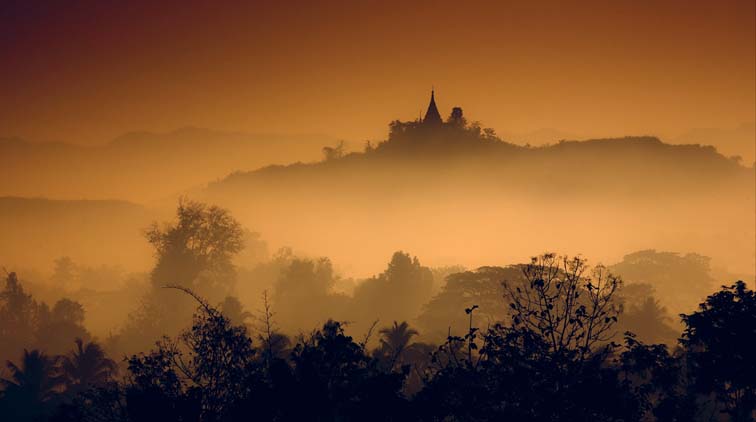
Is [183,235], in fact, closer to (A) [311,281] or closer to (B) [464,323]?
(A) [311,281]

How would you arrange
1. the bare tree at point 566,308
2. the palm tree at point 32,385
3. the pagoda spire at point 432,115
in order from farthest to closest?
the pagoda spire at point 432,115
the palm tree at point 32,385
the bare tree at point 566,308

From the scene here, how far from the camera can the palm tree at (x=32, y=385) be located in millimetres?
52812

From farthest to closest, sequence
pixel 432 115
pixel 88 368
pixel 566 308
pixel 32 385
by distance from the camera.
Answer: pixel 432 115, pixel 32 385, pixel 88 368, pixel 566 308

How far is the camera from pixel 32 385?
53.8 metres

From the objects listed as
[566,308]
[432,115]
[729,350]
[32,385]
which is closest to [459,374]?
[566,308]

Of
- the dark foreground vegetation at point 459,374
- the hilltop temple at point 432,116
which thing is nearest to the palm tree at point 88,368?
the dark foreground vegetation at point 459,374

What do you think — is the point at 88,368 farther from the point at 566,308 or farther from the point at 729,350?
the point at 729,350

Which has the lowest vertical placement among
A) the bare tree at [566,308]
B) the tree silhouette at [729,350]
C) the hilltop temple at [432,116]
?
the tree silhouette at [729,350]

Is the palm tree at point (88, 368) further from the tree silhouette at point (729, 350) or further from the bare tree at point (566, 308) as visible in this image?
the tree silhouette at point (729, 350)

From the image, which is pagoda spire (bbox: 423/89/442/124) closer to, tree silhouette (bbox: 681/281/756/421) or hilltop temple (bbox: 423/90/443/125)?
hilltop temple (bbox: 423/90/443/125)

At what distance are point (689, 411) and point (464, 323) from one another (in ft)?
134

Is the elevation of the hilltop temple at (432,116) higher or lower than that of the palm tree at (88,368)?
higher

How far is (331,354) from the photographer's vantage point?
2144 cm

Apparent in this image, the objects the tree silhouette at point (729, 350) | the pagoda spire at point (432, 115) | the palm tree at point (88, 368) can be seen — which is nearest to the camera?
the tree silhouette at point (729, 350)
